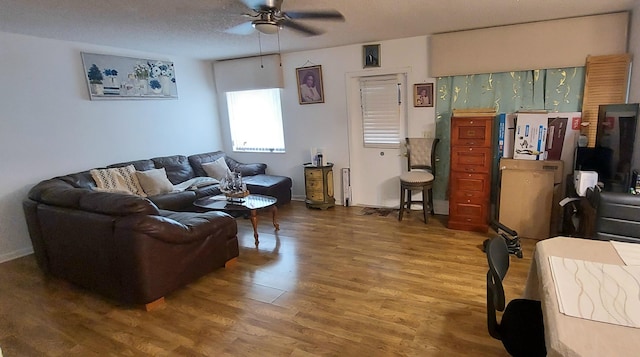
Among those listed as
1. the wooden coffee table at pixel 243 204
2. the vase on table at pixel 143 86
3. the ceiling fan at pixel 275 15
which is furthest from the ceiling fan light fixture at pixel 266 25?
the vase on table at pixel 143 86

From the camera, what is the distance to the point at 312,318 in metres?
2.53

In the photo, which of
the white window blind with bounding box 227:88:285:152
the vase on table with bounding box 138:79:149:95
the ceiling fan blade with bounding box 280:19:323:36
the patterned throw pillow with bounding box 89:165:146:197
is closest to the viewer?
the ceiling fan blade with bounding box 280:19:323:36

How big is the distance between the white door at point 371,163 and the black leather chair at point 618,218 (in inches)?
109

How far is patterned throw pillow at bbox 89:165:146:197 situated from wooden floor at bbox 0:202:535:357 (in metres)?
1.13

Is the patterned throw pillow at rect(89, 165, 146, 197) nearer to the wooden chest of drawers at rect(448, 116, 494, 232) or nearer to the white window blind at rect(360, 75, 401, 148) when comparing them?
the white window blind at rect(360, 75, 401, 148)

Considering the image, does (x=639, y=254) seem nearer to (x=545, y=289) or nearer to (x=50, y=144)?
(x=545, y=289)

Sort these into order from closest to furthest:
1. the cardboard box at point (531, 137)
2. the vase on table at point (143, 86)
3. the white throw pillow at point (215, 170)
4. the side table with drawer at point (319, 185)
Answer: the cardboard box at point (531, 137) < the vase on table at point (143, 86) < the side table with drawer at point (319, 185) < the white throw pillow at point (215, 170)

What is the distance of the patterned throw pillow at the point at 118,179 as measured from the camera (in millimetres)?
4246

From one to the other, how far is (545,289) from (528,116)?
9.52ft

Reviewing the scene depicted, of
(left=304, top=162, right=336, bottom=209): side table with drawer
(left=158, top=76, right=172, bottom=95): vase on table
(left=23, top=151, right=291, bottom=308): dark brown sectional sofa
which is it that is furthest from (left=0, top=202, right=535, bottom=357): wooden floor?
(left=158, top=76, right=172, bottom=95): vase on table

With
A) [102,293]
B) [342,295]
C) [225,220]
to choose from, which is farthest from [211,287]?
[342,295]

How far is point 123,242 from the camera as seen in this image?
8.55 feet

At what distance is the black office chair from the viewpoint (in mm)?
1518

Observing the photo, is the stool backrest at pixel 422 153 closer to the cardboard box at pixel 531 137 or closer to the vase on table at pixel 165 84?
the cardboard box at pixel 531 137
